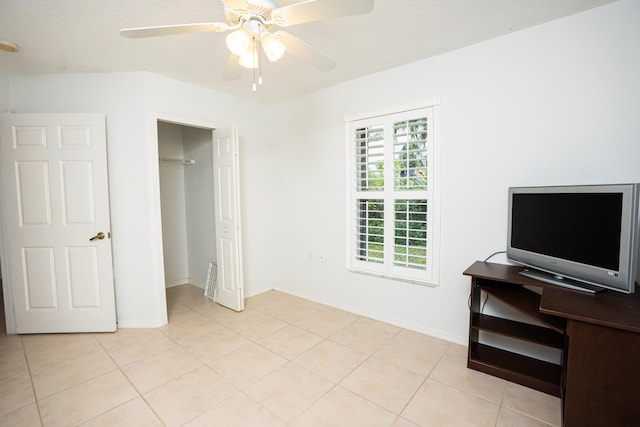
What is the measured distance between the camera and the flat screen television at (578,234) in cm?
155

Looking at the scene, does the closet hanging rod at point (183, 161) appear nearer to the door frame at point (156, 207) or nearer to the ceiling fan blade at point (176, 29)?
the door frame at point (156, 207)

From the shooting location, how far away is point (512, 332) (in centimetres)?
207

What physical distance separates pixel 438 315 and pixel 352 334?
84 centimetres

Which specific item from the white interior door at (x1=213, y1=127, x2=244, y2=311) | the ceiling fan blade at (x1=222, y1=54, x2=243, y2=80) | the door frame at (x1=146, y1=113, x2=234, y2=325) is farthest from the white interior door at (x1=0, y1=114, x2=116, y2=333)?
the ceiling fan blade at (x1=222, y1=54, x2=243, y2=80)

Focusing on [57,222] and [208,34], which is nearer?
[208,34]

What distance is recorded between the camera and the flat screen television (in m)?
1.55

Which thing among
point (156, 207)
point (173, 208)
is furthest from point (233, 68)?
point (173, 208)

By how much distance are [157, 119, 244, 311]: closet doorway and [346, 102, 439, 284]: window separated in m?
1.60

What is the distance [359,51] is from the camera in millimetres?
2480

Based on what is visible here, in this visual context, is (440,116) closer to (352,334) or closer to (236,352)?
(352,334)

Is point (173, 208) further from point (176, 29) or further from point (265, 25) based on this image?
point (265, 25)

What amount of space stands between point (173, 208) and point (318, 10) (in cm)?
391

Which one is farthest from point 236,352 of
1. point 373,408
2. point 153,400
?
point 373,408

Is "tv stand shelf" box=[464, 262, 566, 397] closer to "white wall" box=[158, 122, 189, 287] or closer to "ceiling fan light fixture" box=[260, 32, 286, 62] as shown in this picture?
"ceiling fan light fixture" box=[260, 32, 286, 62]
